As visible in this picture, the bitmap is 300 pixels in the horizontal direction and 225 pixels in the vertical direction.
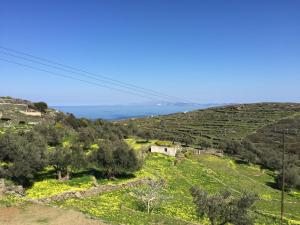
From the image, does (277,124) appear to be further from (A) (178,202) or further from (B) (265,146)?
(A) (178,202)

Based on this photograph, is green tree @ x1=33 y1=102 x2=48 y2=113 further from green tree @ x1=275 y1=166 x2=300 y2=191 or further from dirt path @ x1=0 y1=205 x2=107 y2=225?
dirt path @ x1=0 y1=205 x2=107 y2=225

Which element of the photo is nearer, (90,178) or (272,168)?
(90,178)

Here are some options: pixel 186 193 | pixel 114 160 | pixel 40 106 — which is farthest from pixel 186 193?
pixel 40 106

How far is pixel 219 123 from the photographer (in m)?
160

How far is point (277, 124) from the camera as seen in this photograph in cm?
14275

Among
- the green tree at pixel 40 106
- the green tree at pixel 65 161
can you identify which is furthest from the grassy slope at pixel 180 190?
the green tree at pixel 40 106

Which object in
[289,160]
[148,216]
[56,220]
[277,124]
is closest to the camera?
[56,220]

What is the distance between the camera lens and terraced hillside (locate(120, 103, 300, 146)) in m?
126

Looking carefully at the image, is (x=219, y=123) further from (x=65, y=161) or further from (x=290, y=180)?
(x=65, y=161)

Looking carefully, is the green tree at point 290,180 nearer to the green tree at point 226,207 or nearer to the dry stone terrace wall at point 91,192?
the dry stone terrace wall at point 91,192

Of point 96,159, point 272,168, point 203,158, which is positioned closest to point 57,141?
point 96,159

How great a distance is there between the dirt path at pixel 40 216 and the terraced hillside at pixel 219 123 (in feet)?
267

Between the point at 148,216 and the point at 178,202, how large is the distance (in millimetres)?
12876

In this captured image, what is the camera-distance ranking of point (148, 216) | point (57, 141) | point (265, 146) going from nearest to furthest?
1. point (148, 216)
2. point (57, 141)
3. point (265, 146)
